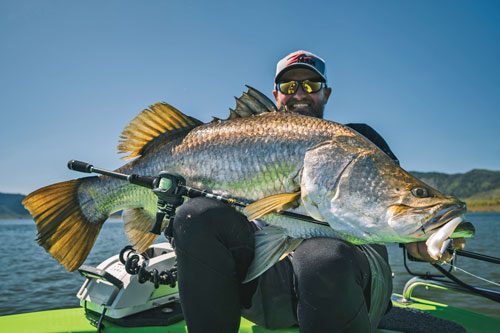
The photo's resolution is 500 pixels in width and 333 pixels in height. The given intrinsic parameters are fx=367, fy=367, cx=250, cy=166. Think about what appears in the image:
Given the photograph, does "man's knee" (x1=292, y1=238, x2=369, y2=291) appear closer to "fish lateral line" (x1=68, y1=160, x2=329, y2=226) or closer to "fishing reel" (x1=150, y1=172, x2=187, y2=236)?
"fish lateral line" (x1=68, y1=160, x2=329, y2=226)

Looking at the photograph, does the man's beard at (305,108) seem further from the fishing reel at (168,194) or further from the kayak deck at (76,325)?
the kayak deck at (76,325)

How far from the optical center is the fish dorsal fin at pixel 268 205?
193cm

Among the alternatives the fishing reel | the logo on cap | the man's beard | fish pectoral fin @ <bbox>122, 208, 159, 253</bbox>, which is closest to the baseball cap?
the logo on cap

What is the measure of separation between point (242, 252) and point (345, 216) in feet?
1.99

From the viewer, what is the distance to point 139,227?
2.76 m

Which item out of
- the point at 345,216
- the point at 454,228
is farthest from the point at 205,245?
the point at 454,228

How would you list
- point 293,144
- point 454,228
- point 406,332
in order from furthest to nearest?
point 406,332, point 293,144, point 454,228

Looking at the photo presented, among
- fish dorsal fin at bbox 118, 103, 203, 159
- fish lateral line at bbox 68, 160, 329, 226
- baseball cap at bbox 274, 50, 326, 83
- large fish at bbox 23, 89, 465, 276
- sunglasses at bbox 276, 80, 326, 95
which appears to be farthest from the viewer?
sunglasses at bbox 276, 80, 326, 95

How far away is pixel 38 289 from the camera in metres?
10.4

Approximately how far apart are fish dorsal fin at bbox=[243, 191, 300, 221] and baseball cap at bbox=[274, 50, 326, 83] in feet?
4.91

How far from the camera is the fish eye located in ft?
6.00

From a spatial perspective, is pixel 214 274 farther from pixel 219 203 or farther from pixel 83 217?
pixel 83 217

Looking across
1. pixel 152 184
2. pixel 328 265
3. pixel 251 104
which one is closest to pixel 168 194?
pixel 152 184

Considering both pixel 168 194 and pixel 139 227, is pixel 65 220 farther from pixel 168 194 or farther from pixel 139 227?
pixel 168 194
